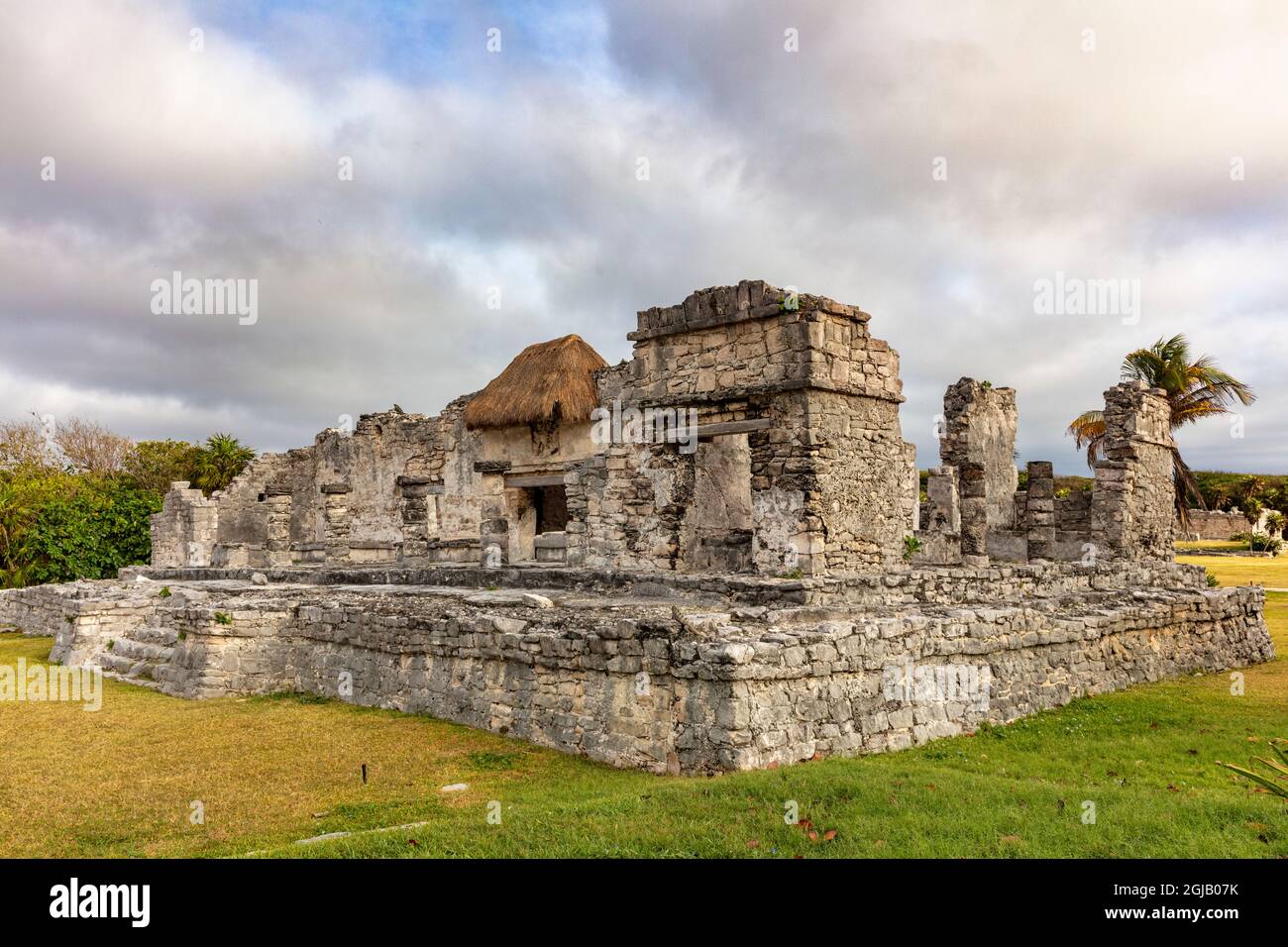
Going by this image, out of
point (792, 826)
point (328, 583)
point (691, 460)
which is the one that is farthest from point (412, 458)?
point (792, 826)

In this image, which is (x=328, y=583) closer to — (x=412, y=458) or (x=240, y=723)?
(x=240, y=723)

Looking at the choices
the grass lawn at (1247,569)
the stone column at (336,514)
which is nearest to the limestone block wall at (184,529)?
the stone column at (336,514)

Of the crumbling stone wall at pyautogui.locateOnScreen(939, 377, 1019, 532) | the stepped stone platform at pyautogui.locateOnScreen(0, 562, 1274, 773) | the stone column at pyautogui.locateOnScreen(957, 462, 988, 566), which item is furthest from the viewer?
the crumbling stone wall at pyautogui.locateOnScreen(939, 377, 1019, 532)

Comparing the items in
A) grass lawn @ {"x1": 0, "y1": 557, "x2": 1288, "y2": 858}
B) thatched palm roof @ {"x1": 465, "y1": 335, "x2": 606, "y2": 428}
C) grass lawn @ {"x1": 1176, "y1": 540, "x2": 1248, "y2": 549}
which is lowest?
grass lawn @ {"x1": 0, "y1": 557, "x2": 1288, "y2": 858}

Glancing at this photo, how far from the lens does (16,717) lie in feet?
28.2

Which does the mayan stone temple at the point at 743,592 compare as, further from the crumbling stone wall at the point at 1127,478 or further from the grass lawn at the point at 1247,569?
the grass lawn at the point at 1247,569

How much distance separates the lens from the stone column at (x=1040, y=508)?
658 inches

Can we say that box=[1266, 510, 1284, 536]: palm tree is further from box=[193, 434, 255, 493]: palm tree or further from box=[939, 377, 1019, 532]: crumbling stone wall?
box=[193, 434, 255, 493]: palm tree

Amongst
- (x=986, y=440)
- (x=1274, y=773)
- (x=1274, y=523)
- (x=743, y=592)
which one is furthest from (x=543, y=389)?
(x=1274, y=523)

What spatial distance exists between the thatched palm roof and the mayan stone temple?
115 mm

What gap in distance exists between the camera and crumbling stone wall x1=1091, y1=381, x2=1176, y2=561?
578 inches

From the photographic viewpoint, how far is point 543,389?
1880 centimetres

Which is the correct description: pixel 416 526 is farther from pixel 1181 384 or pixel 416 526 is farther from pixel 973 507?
pixel 1181 384

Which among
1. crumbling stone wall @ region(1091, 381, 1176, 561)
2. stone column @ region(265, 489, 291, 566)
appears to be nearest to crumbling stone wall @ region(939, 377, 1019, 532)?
crumbling stone wall @ region(1091, 381, 1176, 561)
